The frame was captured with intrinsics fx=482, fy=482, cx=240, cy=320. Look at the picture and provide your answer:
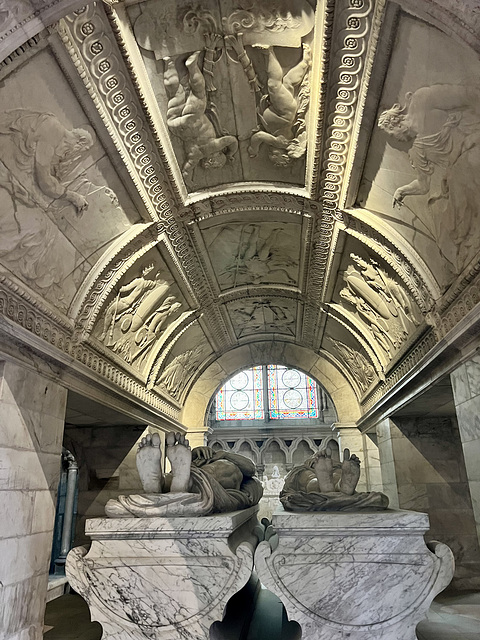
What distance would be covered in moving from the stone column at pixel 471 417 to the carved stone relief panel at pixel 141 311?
486cm

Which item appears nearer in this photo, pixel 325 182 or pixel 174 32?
pixel 174 32

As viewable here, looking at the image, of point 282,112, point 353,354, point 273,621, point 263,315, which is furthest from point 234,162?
point 353,354

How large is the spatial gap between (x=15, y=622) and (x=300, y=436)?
47.2 feet

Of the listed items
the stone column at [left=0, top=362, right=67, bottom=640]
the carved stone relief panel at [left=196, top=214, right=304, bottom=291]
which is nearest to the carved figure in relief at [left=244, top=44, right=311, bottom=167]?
the carved stone relief panel at [left=196, top=214, right=304, bottom=291]

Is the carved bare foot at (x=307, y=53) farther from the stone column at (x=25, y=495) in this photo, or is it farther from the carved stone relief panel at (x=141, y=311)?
the stone column at (x=25, y=495)

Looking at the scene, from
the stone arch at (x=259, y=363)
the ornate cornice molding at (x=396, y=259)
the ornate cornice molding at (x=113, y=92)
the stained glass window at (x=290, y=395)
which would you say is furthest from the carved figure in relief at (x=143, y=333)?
the stained glass window at (x=290, y=395)

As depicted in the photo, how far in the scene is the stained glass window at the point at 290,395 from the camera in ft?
64.0

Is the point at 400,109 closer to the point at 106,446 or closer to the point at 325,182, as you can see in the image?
the point at 325,182

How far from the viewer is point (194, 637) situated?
14.0 ft

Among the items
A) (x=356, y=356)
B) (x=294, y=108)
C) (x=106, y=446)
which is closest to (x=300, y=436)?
(x=356, y=356)

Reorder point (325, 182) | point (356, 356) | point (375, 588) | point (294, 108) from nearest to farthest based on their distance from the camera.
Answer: point (375, 588), point (294, 108), point (325, 182), point (356, 356)

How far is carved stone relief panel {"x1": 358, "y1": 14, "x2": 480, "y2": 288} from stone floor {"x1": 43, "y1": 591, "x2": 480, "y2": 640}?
4166 millimetres

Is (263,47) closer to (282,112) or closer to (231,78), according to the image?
(231,78)

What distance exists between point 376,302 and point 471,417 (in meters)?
3.16
